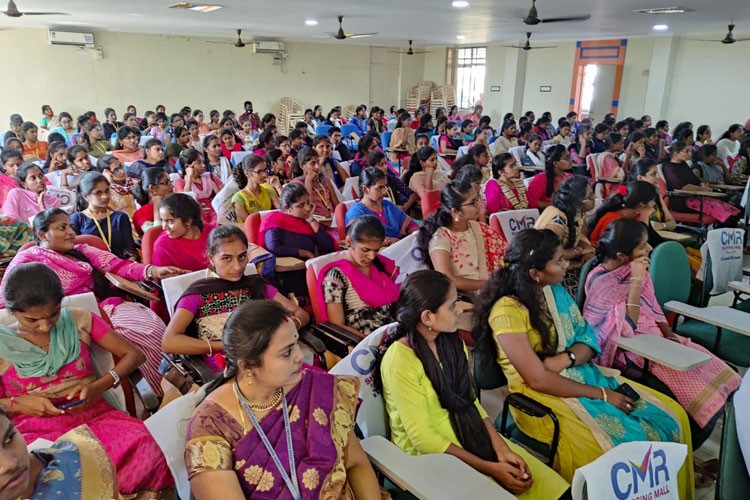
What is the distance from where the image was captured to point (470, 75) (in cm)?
1495

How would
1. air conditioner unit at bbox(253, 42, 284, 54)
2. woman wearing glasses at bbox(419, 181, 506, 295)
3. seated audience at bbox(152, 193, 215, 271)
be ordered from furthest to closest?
air conditioner unit at bbox(253, 42, 284, 54)
woman wearing glasses at bbox(419, 181, 506, 295)
seated audience at bbox(152, 193, 215, 271)

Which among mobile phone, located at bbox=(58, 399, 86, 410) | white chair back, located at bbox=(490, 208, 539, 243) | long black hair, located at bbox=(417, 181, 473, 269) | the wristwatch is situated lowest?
mobile phone, located at bbox=(58, 399, 86, 410)

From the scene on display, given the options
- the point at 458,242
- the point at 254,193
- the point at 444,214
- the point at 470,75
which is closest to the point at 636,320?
the point at 458,242

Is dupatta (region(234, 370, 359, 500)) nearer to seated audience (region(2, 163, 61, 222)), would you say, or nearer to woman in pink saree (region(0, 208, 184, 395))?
woman in pink saree (region(0, 208, 184, 395))

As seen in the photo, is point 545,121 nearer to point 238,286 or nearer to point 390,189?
point 390,189

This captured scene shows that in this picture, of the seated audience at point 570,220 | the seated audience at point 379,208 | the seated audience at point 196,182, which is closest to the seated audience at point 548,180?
the seated audience at point 570,220

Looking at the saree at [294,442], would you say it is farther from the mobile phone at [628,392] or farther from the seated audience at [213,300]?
the mobile phone at [628,392]

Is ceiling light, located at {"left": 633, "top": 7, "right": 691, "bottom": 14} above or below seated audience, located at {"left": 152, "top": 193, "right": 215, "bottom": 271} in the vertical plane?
above

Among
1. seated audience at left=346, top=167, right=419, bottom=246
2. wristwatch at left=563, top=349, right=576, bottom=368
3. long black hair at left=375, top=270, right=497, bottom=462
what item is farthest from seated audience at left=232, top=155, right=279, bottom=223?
wristwatch at left=563, top=349, right=576, bottom=368

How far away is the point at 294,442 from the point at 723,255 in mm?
2825

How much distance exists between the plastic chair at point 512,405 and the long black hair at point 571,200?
1.79m

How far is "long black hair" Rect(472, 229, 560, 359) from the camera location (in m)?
2.05

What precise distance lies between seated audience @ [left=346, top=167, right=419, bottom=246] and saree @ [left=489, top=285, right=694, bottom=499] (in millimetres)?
1479

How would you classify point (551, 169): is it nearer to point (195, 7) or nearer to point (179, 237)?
point (179, 237)
